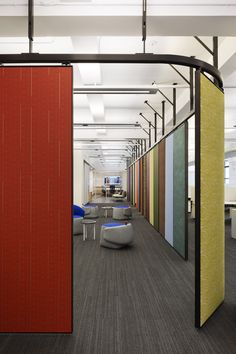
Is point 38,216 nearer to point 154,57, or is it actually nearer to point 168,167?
point 154,57

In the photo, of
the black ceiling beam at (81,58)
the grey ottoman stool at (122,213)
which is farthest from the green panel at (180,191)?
the grey ottoman stool at (122,213)

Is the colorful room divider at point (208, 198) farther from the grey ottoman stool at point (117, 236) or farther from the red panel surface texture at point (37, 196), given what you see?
the grey ottoman stool at point (117, 236)

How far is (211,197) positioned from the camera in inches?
103

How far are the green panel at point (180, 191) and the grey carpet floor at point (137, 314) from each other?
471 mm

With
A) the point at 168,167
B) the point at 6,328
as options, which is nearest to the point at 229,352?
the point at 6,328

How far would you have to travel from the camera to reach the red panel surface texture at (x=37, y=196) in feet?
7.59

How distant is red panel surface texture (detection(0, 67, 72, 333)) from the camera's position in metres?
2.31

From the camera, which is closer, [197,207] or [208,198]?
[197,207]

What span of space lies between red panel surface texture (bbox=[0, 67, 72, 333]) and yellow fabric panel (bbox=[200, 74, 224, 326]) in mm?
1282

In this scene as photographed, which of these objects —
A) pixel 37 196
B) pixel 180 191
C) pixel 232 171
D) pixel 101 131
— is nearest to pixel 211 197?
pixel 37 196

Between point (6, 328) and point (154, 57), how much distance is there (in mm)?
2886

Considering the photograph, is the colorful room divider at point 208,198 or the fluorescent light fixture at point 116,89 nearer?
the colorful room divider at point 208,198

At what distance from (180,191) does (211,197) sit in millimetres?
2156

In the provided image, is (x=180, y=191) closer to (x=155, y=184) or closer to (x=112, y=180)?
(x=155, y=184)
